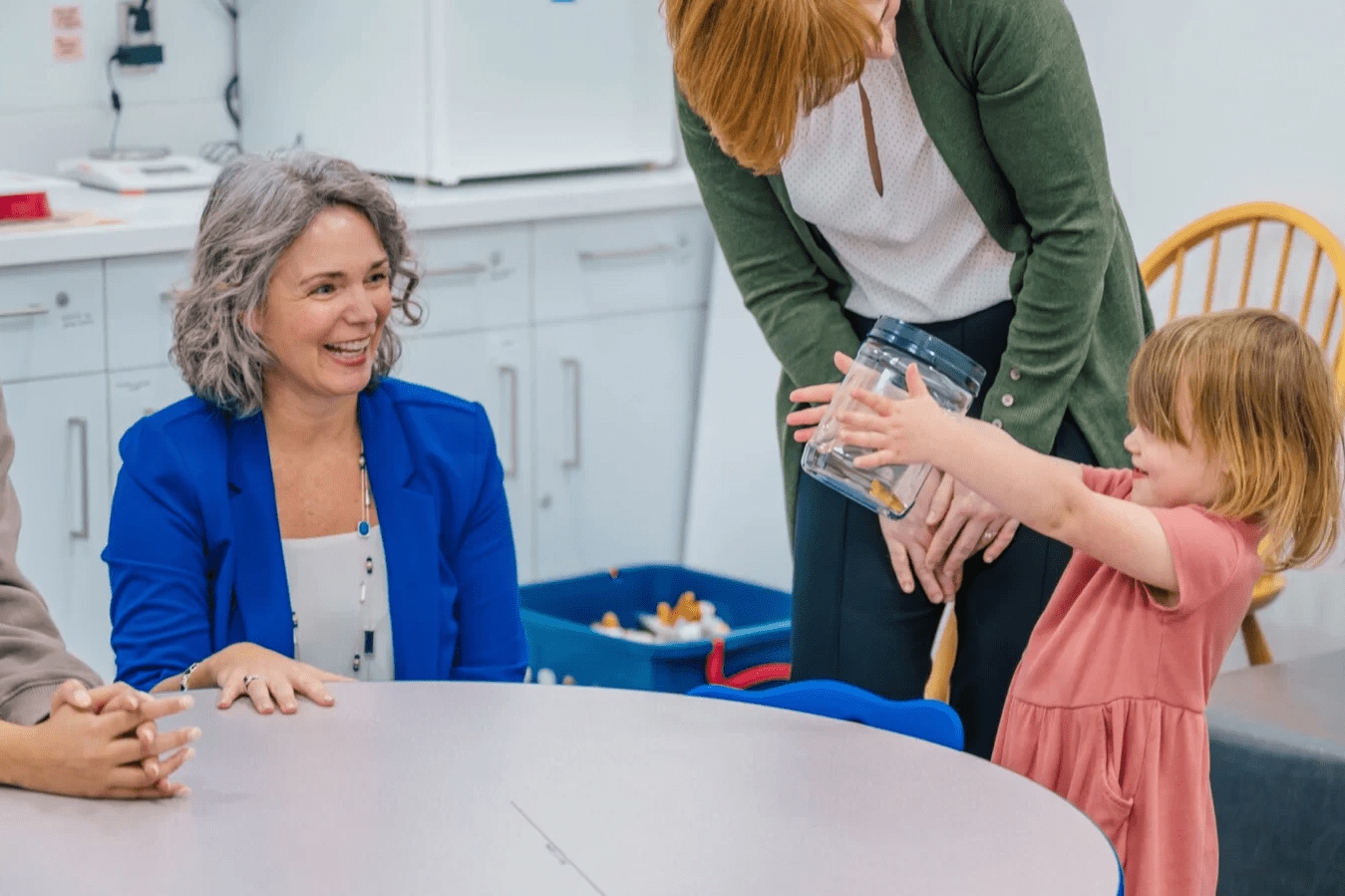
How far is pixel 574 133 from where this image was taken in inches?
137

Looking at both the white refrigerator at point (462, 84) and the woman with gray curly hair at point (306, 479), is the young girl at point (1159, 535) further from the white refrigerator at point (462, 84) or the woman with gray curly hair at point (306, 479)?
the white refrigerator at point (462, 84)

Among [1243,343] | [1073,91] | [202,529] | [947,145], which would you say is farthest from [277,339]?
[1243,343]

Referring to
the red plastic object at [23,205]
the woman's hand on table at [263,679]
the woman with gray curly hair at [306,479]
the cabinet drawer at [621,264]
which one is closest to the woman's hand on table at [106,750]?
the woman's hand on table at [263,679]

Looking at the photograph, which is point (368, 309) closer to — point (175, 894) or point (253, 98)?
point (175, 894)

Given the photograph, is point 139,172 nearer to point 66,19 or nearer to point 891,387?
point 66,19

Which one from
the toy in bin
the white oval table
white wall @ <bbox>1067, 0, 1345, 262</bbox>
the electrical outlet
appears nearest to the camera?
the white oval table

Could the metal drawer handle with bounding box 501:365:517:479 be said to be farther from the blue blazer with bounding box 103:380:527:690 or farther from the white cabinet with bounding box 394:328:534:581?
the blue blazer with bounding box 103:380:527:690

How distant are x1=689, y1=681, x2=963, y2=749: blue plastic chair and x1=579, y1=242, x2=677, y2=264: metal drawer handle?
1.82 meters

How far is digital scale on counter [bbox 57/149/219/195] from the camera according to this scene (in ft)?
10.6

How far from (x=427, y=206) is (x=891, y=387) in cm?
156

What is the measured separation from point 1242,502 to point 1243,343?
14 cm

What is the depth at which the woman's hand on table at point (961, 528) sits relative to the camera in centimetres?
183

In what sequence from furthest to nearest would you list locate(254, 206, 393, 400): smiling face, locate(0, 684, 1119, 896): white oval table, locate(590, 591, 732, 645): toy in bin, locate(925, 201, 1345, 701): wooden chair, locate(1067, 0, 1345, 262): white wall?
locate(590, 591, 732, 645): toy in bin → locate(1067, 0, 1345, 262): white wall → locate(925, 201, 1345, 701): wooden chair → locate(254, 206, 393, 400): smiling face → locate(0, 684, 1119, 896): white oval table

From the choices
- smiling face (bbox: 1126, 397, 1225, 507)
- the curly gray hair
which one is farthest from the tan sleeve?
smiling face (bbox: 1126, 397, 1225, 507)
